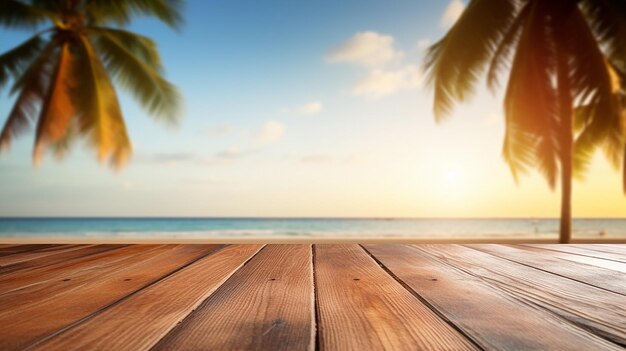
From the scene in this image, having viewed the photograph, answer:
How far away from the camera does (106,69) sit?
684 cm

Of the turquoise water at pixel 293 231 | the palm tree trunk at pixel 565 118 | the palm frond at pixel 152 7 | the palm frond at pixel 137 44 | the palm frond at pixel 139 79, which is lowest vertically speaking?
the turquoise water at pixel 293 231

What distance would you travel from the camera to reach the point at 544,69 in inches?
212

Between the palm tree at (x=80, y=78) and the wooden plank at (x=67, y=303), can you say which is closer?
the wooden plank at (x=67, y=303)

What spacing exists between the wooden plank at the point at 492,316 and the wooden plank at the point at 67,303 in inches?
26.6

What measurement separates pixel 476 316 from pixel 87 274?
3.45 ft

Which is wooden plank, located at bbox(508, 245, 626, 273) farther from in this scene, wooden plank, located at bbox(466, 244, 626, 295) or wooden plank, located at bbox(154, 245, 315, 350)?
wooden plank, located at bbox(154, 245, 315, 350)

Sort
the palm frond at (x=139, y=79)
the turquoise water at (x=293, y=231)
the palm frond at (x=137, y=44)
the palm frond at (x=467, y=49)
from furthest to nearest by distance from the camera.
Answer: the turquoise water at (x=293, y=231) < the palm frond at (x=137, y=44) < the palm frond at (x=139, y=79) < the palm frond at (x=467, y=49)

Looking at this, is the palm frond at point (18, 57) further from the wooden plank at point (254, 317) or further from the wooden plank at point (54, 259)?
the wooden plank at point (254, 317)

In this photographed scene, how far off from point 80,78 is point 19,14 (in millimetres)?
1466

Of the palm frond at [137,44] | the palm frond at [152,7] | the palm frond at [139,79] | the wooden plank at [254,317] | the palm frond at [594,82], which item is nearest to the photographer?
the wooden plank at [254,317]

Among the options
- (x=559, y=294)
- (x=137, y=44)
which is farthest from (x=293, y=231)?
(x=559, y=294)

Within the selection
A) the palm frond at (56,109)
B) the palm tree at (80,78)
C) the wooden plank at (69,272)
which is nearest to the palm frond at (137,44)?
the palm tree at (80,78)

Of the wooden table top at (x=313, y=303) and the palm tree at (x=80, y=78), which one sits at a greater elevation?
the palm tree at (x=80, y=78)

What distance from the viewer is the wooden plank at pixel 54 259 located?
1289 millimetres
